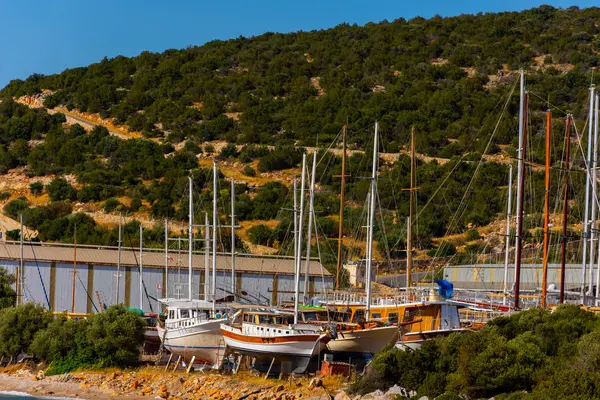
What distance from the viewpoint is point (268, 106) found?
131375 millimetres

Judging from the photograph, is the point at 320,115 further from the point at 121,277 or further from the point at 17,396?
the point at 17,396

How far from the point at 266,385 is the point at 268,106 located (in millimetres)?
95012

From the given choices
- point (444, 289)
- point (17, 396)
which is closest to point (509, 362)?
point (444, 289)

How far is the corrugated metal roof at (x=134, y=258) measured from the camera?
60844 mm

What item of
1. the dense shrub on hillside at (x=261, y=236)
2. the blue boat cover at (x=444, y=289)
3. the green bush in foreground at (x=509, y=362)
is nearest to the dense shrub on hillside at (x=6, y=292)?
the blue boat cover at (x=444, y=289)

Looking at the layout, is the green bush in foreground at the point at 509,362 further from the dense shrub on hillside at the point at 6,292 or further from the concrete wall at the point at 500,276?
the dense shrub on hillside at the point at 6,292

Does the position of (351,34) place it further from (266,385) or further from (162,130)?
(266,385)

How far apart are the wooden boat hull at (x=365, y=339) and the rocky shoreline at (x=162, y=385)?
2.41 meters

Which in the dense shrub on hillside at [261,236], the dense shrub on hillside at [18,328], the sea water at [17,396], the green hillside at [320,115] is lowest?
the sea water at [17,396]

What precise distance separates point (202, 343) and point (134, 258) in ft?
61.5

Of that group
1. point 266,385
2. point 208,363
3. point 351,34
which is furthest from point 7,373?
point 351,34

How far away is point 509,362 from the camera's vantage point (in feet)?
103

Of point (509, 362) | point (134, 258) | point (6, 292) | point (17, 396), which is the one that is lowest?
point (17, 396)

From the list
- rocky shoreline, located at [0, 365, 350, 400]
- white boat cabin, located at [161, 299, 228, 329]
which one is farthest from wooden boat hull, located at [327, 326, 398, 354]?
white boat cabin, located at [161, 299, 228, 329]
